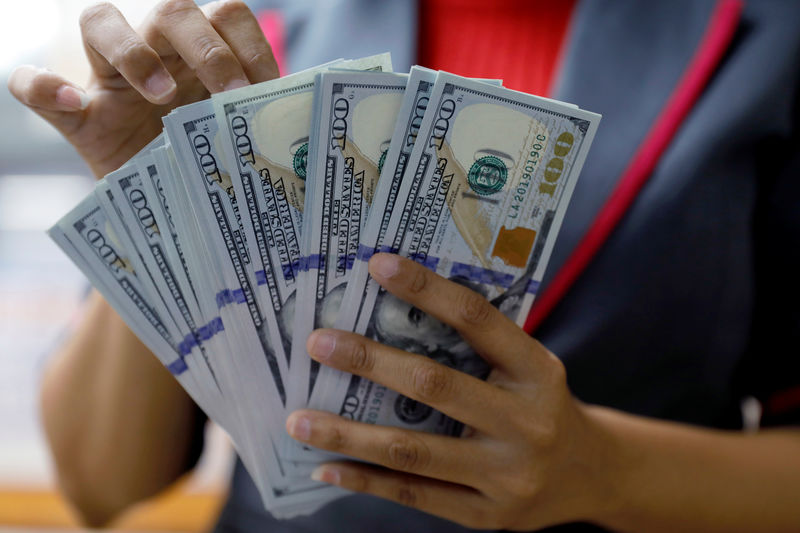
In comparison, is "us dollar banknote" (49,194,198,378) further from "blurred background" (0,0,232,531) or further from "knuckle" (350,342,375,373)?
"blurred background" (0,0,232,531)

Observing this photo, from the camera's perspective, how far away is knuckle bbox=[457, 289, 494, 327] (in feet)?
1.95

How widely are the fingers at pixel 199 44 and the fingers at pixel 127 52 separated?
2cm

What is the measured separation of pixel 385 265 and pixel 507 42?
0.62 m

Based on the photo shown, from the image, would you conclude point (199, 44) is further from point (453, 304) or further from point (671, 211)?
point (671, 211)

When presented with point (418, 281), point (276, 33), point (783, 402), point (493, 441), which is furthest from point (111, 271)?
point (783, 402)

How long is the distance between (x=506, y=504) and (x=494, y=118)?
412 mm

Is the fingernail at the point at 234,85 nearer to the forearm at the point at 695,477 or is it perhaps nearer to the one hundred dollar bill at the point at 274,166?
the one hundred dollar bill at the point at 274,166

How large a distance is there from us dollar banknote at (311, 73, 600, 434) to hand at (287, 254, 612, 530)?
4 centimetres

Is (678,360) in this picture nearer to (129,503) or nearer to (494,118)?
(494,118)

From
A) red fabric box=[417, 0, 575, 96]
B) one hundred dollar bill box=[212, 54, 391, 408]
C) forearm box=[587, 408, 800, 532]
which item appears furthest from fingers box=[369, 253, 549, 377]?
red fabric box=[417, 0, 575, 96]

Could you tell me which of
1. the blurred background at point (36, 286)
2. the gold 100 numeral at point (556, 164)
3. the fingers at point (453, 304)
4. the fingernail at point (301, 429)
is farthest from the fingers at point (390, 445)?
the blurred background at point (36, 286)

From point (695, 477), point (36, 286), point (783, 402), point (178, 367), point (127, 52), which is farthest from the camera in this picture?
point (36, 286)

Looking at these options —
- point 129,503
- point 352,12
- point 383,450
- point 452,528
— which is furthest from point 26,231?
point 383,450

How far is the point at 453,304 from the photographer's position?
60 centimetres
